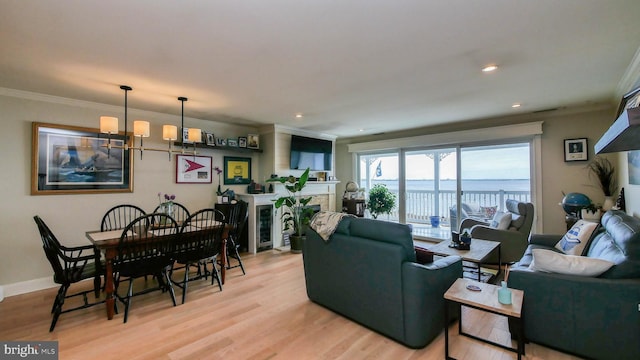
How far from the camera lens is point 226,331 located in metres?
2.38

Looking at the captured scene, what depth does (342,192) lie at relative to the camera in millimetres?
6906

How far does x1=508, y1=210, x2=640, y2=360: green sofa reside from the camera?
5.89ft

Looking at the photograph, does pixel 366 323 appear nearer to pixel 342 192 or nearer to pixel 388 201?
pixel 388 201

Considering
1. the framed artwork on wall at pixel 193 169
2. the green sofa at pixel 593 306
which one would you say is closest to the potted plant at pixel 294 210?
the framed artwork on wall at pixel 193 169

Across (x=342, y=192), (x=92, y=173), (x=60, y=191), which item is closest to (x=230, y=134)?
(x=92, y=173)

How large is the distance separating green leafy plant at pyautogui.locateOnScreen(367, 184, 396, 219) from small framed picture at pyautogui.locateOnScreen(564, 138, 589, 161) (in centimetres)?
298

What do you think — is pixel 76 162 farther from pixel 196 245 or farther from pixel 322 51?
pixel 322 51

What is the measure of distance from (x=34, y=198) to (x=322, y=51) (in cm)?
391

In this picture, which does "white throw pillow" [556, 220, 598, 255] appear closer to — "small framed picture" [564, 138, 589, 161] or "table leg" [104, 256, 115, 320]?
"small framed picture" [564, 138, 589, 161]

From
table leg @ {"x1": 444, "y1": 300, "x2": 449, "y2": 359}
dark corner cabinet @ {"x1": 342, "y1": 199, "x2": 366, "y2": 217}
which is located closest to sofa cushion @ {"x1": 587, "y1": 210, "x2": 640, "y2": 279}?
table leg @ {"x1": 444, "y1": 300, "x2": 449, "y2": 359}

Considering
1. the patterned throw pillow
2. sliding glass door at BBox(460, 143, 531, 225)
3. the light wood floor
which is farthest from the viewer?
A: the patterned throw pillow

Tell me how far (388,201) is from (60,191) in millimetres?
5448

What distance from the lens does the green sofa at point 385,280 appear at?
208cm

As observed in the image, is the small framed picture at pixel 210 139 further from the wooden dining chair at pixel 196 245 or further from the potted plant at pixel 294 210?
the wooden dining chair at pixel 196 245
